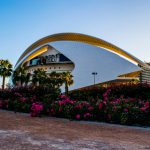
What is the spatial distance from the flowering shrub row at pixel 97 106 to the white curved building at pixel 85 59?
47.8 meters

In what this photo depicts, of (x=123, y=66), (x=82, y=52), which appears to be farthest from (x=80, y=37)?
(x=123, y=66)

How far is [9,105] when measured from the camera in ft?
41.3

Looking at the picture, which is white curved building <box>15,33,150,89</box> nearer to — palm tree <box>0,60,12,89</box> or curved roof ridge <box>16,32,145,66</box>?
curved roof ridge <box>16,32,145,66</box>

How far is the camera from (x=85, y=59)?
64.5 m

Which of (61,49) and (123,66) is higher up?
(61,49)

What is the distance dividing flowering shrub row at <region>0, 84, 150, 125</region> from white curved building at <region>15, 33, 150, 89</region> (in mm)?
47792

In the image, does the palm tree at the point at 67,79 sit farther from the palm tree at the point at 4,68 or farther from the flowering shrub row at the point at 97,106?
the flowering shrub row at the point at 97,106

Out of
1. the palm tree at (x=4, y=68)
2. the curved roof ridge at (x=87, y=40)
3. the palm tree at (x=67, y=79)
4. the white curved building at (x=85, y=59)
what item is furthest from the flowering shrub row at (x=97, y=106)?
the curved roof ridge at (x=87, y=40)

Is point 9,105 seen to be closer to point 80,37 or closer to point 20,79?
point 20,79

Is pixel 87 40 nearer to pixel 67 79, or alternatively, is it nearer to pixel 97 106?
pixel 67 79

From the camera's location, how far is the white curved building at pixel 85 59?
62250mm

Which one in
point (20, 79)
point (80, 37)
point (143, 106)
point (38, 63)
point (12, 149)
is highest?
point (80, 37)

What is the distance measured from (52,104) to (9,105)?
9.95 feet

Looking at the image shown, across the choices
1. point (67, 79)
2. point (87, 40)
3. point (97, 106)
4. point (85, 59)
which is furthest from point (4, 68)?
point (97, 106)
